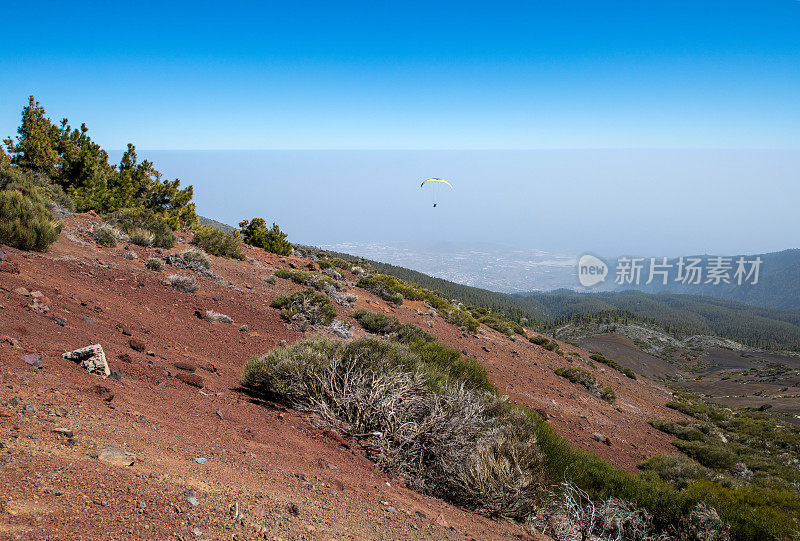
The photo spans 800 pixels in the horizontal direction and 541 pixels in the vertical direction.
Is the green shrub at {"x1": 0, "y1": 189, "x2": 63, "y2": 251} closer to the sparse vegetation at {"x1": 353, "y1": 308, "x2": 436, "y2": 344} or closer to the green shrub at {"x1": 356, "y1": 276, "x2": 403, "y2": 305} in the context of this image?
the sparse vegetation at {"x1": 353, "y1": 308, "x2": 436, "y2": 344}

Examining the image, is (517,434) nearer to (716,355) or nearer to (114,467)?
(114,467)

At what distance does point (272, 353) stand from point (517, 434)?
12.4 feet

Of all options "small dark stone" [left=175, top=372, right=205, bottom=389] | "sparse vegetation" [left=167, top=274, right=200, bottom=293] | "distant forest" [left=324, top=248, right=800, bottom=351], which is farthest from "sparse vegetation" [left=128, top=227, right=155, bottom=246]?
"distant forest" [left=324, top=248, right=800, bottom=351]

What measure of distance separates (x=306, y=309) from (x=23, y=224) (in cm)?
676

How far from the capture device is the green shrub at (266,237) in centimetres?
2305

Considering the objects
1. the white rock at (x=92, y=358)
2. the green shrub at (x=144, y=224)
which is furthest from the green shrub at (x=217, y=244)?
the white rock at (x=92, y=358)

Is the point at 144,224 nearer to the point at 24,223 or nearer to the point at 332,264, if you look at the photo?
the point at 24,223

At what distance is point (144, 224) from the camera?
579 inches

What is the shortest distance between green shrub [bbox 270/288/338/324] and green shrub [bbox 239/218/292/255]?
40.8ft

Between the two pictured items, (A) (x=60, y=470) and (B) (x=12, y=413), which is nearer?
(A) (x=60, y=470)

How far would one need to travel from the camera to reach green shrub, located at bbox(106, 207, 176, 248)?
1410 cm

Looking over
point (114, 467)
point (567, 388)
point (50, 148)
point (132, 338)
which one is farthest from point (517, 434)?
point (50, 148)

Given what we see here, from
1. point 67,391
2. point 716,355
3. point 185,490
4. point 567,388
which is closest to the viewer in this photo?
point 185,490

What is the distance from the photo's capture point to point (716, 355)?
66.1 metres
